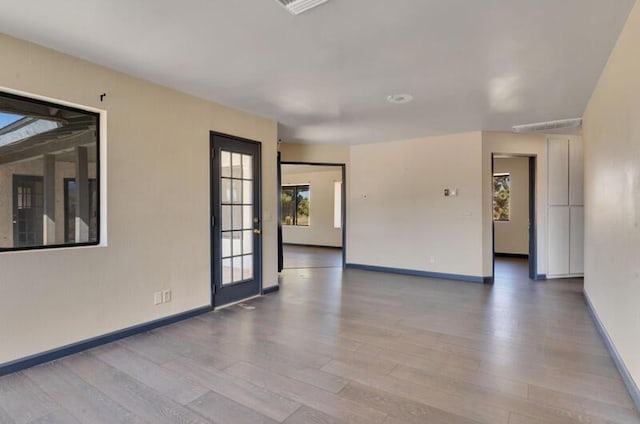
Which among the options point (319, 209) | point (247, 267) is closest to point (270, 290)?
point (247, 267)

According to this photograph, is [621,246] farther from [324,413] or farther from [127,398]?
[127,398]

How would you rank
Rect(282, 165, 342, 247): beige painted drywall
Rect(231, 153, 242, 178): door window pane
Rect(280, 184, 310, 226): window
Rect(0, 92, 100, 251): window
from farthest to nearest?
Rect(280, 184, 310, 226): window, Rect(282, 165, 342, 247): beige painted drywall, Rect(231, 153, 242, 178): door window pane, Rect(0, 92, 100, 251): window

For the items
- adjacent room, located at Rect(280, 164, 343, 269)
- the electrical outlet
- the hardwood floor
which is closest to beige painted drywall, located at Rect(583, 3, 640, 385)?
the hardwood floor

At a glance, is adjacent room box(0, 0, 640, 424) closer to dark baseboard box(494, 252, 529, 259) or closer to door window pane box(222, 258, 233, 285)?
door window pane box(222, 258, 233, 285)

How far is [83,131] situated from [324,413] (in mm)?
3080

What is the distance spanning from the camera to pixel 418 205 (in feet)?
21.1

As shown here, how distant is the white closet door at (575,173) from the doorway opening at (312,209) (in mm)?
5535

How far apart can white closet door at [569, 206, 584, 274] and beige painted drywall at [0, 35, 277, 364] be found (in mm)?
5703

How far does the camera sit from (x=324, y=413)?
2.15 m

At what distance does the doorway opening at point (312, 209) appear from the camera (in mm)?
10648

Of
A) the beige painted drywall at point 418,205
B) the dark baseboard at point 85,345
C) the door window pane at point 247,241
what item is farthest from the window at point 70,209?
the beige painted drywall at point 418,205

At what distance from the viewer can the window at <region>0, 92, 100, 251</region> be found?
2.64m

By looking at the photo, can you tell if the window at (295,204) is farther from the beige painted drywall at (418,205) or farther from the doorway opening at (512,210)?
the doorway opening at (512,210)

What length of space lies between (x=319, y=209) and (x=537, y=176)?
21.0ft
